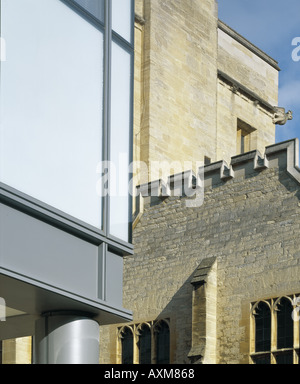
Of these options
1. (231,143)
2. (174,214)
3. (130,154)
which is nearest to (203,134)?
(231,143)

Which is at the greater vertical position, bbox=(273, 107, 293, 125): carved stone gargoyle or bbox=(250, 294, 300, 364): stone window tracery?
bbox=(273, 107, 293, 125): carved stone gargoyle

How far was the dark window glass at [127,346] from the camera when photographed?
23.4m

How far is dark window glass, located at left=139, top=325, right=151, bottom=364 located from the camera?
23.0 metres

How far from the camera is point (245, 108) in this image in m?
32.8

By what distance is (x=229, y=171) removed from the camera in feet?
74.5

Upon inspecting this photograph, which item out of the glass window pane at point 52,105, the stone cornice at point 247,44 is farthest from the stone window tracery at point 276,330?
the stone cornice at point 247,44

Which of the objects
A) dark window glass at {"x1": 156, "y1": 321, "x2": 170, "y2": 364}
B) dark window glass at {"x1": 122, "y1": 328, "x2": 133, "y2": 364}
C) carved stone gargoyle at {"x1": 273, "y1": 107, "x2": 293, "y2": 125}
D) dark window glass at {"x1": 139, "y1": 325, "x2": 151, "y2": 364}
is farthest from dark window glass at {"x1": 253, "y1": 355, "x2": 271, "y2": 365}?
carved stone gargoyle at {"x1": 273, "y1": 107, "x2": 293, "y2": 125}

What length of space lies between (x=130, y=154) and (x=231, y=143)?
21.2m

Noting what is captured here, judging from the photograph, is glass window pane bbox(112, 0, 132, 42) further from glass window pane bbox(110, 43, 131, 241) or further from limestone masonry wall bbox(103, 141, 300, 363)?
limestone masonry wall bbox(103, 141, 300, 363)

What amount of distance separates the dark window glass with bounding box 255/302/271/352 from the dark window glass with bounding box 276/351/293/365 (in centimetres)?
36

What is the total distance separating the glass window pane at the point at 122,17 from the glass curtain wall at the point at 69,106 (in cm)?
2

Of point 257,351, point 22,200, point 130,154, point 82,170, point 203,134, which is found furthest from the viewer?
point 203,134

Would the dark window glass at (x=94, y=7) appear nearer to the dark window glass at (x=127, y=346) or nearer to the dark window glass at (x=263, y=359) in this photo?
the dark window glass at (x=263, y=359)
